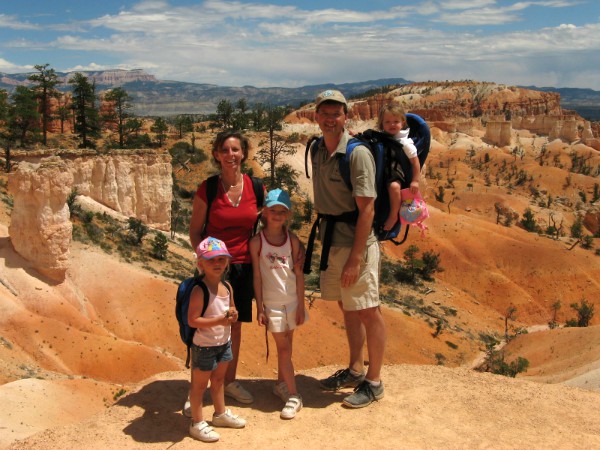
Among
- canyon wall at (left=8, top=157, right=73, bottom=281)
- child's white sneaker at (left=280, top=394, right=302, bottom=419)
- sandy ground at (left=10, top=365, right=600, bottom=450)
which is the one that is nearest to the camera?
sandy ground at (left=10, top=365, right=600, bottom=450)

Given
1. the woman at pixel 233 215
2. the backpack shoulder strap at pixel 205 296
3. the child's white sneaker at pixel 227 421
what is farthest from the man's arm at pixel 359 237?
the child's white sneaker at pixel 227 421

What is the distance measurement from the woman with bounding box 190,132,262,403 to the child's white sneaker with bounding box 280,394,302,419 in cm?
104

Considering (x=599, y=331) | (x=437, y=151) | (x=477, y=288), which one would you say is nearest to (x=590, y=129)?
(x=437, y=151)

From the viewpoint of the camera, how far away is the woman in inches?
217

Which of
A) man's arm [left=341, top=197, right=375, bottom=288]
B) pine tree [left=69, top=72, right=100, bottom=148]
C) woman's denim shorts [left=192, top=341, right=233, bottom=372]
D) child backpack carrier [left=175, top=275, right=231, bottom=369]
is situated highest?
pine tree [left=69, top=72, right=100, bottom=148]

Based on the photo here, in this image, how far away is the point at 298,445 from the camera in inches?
205

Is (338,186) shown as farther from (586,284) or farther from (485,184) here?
(485,184)

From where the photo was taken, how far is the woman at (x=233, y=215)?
5508 mm

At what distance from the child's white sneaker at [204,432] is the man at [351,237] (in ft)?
5.15

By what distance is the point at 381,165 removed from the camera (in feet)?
17.9

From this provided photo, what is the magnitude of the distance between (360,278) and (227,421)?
2006 mm

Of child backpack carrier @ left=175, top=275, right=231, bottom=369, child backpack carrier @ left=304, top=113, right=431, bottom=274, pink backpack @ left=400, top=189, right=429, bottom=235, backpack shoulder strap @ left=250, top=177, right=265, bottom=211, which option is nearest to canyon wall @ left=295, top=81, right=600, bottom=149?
child backpack carrier @ left=304, top=113, right=431, bottom=274

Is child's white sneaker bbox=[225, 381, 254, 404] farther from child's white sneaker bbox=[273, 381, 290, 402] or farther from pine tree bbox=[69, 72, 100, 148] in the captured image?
pine tree bbox=[69, 72, 100, 148]

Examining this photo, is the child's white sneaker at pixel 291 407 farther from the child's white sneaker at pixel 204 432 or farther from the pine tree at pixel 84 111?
the pine tree at pixel 84 111
